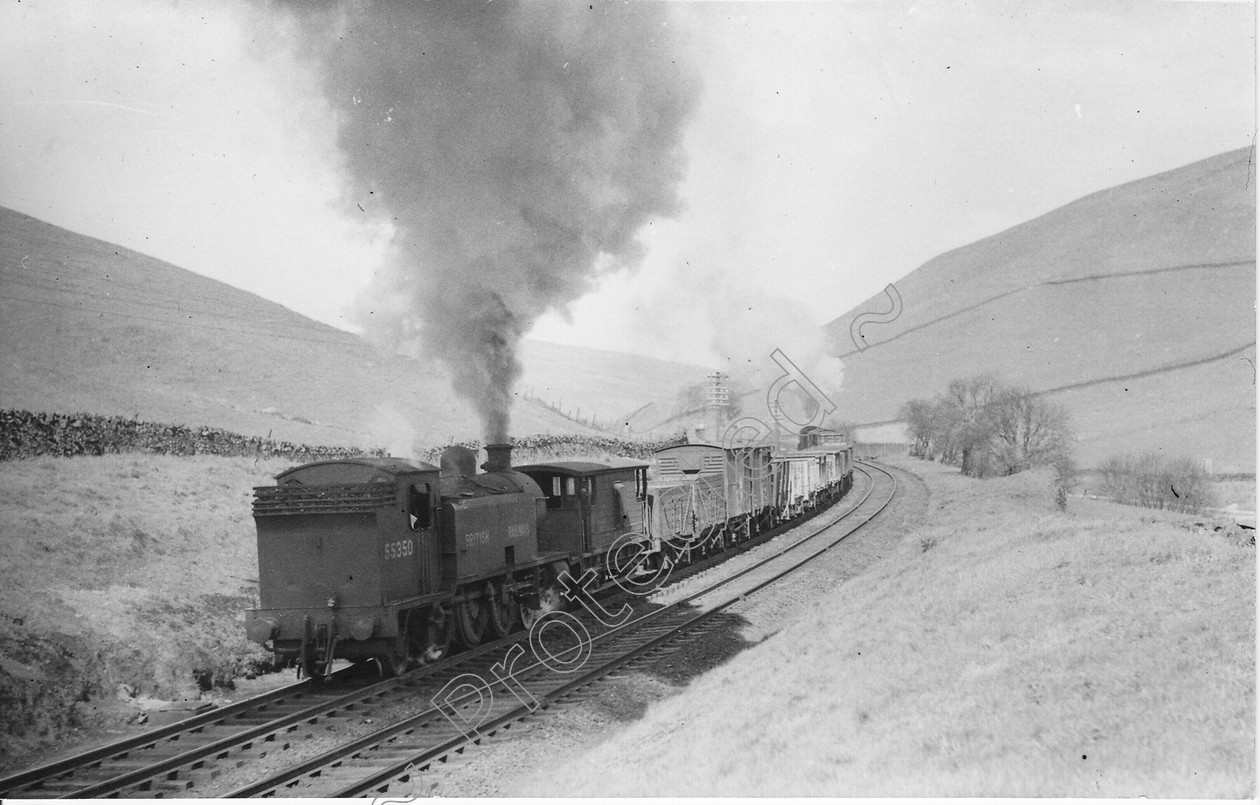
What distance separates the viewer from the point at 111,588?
45.0 ft

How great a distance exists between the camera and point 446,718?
389 inches

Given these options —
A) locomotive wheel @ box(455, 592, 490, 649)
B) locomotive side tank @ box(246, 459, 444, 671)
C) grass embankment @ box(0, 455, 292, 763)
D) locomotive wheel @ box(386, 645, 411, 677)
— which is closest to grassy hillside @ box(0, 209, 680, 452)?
grass embankment @ box(0, 455, 292, 763)

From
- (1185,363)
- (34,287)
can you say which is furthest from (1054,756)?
(34,287)

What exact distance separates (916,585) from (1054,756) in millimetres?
6444

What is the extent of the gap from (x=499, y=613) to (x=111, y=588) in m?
5.84

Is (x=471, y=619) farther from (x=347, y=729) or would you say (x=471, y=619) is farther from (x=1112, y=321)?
(x=1112, y=321)

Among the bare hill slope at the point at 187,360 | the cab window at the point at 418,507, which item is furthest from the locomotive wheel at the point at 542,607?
the bare hill slope at the point at 187,360

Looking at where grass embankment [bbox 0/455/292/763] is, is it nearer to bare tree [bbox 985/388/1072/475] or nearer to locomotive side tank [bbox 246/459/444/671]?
locomotive side tank [bbox 246/459/444/671]

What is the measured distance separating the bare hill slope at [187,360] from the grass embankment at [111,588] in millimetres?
4702

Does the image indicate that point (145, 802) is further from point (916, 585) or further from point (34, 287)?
point (34, 287)

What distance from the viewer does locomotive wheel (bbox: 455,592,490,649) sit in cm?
1244

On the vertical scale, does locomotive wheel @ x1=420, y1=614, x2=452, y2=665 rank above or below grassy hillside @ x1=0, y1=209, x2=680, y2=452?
below

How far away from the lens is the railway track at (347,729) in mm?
8164

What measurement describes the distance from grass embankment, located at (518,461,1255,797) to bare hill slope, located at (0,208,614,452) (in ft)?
47.4
